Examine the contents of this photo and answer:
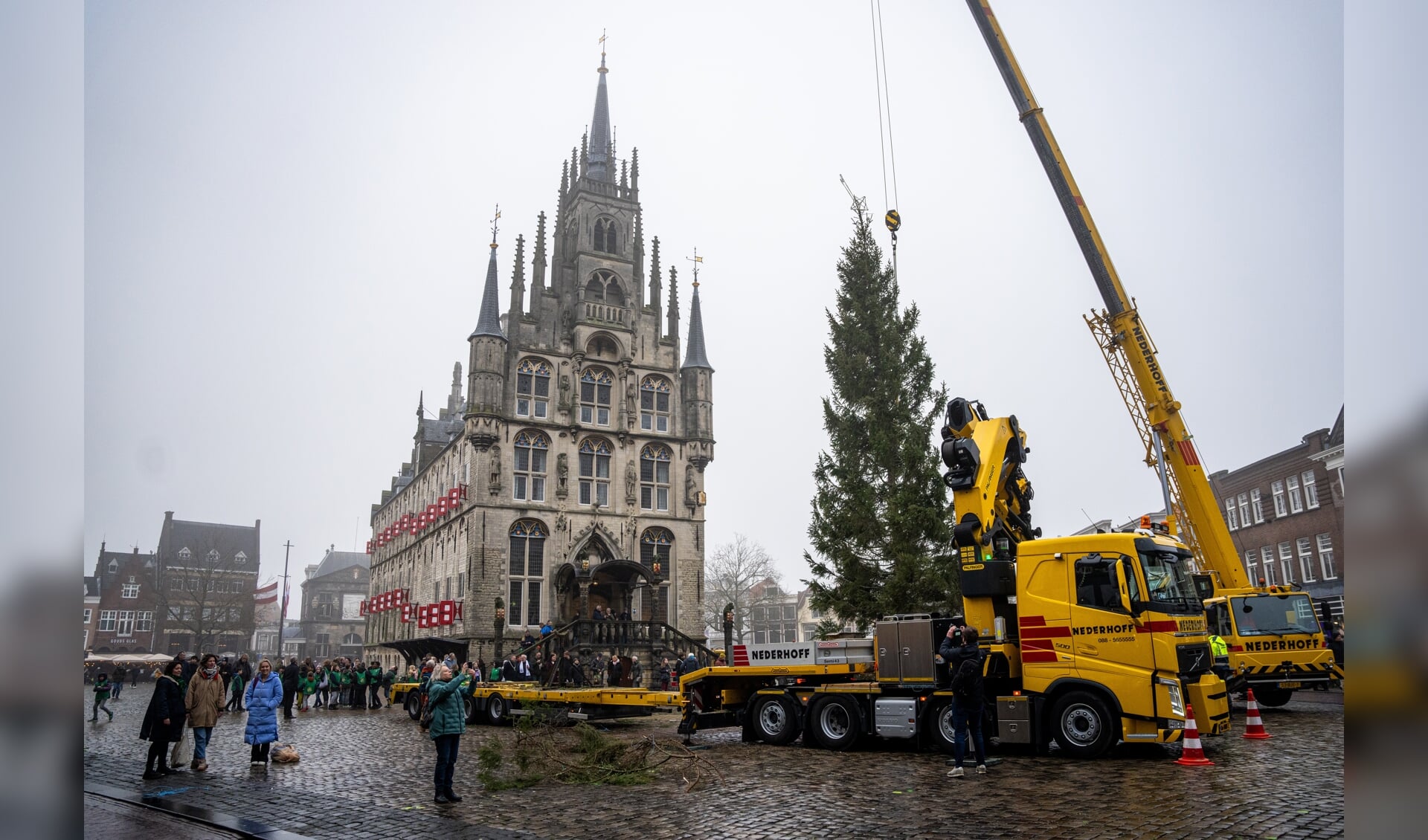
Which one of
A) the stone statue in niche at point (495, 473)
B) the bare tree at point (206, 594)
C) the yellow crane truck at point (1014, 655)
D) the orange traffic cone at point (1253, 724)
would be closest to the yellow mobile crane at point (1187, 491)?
the orange traffic cone at point (1253, 724)

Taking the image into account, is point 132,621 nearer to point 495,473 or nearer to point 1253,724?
point 495,473

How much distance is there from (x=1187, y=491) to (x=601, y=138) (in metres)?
35.9

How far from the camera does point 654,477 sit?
4134 cm

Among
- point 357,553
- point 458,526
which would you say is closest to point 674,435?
point 458,526

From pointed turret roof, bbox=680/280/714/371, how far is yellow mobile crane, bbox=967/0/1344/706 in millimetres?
23165

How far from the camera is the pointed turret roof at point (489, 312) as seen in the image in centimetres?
3900

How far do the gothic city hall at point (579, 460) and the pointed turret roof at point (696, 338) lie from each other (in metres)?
0.09

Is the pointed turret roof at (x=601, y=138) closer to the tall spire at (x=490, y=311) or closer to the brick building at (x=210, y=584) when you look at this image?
the tall spire at (x=490, y=311)

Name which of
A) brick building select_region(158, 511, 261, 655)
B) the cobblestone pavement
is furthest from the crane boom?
brick building select_region(158, 511, 261, 655)

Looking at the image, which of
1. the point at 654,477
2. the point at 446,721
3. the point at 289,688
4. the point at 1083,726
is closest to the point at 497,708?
the point at 289,688

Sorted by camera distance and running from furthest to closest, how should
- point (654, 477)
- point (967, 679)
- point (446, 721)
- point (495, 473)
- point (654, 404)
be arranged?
point (654, 404)
point (654, 477)
point (495, 473)
point (967, 679)
point (446, 721)
